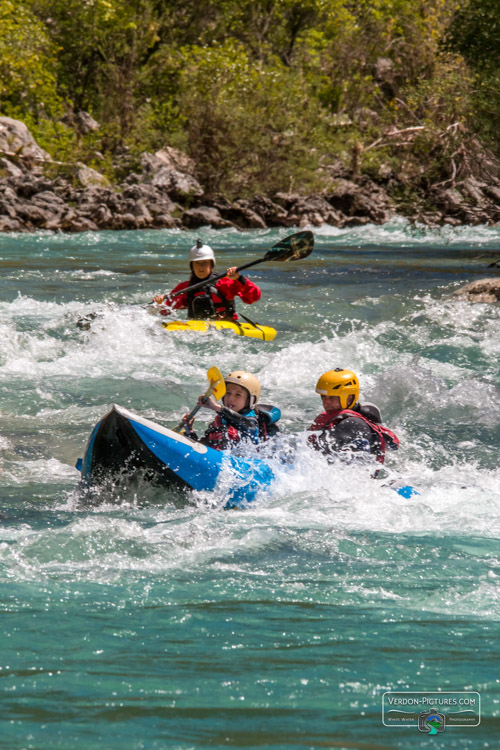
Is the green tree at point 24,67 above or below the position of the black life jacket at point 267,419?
above

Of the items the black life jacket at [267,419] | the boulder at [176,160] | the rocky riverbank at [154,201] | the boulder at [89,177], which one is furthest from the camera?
the boulder at [176,160]

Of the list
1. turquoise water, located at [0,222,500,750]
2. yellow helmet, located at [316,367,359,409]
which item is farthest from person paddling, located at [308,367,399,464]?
turquoise water, located at [0,222,500,750]

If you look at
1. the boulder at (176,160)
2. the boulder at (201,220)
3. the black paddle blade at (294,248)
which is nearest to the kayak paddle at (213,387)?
the black paddle blade at (294,248)

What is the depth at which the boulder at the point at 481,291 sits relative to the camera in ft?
38.9

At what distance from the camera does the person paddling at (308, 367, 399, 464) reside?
17.2 ft

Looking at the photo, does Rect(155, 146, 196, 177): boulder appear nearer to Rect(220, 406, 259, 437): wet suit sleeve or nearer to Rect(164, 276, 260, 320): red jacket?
Rect(164, 276, 260, 320): red jacket

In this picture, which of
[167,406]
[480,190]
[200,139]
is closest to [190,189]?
[200,139]

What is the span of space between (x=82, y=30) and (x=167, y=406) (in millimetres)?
26553

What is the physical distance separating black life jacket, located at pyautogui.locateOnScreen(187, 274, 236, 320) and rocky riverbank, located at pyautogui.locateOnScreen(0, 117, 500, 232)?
33.8 feet

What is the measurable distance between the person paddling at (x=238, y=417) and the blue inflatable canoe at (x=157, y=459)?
1.22 ft

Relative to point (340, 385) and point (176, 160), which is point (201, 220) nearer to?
point (176, 160)

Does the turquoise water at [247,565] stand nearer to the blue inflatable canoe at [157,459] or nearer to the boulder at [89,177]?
the blue inflatable canoe at [157,459]

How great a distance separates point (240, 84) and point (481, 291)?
1577cm

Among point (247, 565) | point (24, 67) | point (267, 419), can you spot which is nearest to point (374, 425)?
point (267, 419)
